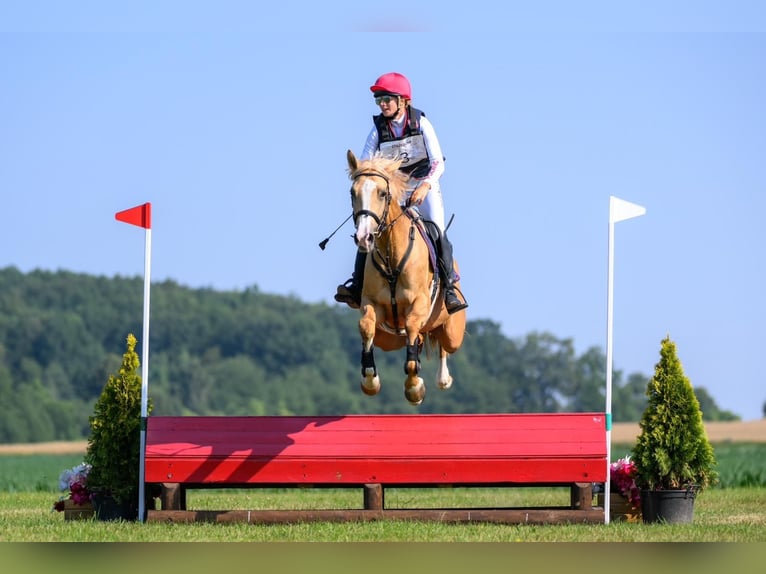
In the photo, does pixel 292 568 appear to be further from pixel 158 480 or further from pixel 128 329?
pixel 128 329

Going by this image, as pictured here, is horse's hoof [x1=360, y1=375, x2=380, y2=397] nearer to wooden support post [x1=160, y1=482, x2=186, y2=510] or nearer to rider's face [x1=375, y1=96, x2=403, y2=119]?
wooden support post [x1=160, y1=482, x2=186, y2=510]

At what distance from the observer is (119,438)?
9828mm

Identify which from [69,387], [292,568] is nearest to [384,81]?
[292,568]

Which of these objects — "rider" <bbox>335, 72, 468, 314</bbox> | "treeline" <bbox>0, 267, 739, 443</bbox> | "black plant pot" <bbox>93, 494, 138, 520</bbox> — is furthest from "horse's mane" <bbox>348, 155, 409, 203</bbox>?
"treeline" <bbox>0, 267, 739, 443</bbox>

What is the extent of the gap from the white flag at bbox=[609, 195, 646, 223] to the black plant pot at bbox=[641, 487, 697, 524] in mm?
2026

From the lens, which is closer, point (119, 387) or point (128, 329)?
point (119, 387)

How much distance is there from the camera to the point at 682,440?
9531 millimetres

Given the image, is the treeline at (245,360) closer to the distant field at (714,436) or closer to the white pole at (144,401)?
the distant field at (714,436)

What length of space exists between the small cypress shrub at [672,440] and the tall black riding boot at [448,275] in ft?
5.20

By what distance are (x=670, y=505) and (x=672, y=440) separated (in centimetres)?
48

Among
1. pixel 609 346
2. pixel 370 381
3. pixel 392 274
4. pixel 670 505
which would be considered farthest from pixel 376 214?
pixel 670 505

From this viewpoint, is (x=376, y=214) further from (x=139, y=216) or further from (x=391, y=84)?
(x=139, y=216)

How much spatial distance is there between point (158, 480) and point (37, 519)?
127cm

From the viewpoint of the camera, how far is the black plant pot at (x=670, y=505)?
31.0 ft
